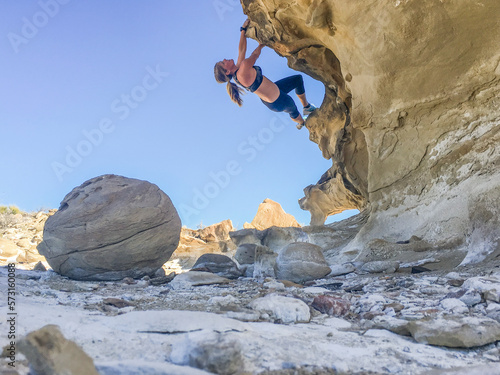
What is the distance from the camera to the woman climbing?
7.42 meters

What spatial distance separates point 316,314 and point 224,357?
3.84 ft

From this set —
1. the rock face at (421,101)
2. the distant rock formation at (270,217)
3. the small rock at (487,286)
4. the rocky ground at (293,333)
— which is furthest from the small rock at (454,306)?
the distant rock formation at (270,217)

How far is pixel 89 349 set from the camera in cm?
133

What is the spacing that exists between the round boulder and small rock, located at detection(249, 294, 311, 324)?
1.82 meters

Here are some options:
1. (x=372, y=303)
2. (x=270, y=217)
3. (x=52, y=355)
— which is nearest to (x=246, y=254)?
(x=372, y=303)

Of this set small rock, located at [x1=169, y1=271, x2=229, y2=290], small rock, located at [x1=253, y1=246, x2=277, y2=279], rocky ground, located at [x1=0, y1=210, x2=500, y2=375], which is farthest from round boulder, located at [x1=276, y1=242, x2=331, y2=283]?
rocky ground, located at [x1=0, y1=210, x2=500, y2=375]

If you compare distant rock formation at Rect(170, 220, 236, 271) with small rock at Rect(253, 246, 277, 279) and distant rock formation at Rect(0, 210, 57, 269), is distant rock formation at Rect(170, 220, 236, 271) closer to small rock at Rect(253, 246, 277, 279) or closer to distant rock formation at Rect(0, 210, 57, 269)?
distant rock formation at Rect(0, 210, 57, 269)

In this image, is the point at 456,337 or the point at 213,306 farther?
the point at 213,306

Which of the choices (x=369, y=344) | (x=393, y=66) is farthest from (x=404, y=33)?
(x=369, y=344)

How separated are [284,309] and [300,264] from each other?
1933 millimetres

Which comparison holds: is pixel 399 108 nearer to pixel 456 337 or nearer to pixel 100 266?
pixel 456 337

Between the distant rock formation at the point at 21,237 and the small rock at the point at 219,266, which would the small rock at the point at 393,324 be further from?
the distant rock formation at the point at 21,237

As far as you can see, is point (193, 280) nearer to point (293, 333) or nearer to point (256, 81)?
point (293, 333)

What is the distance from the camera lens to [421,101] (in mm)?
4605
